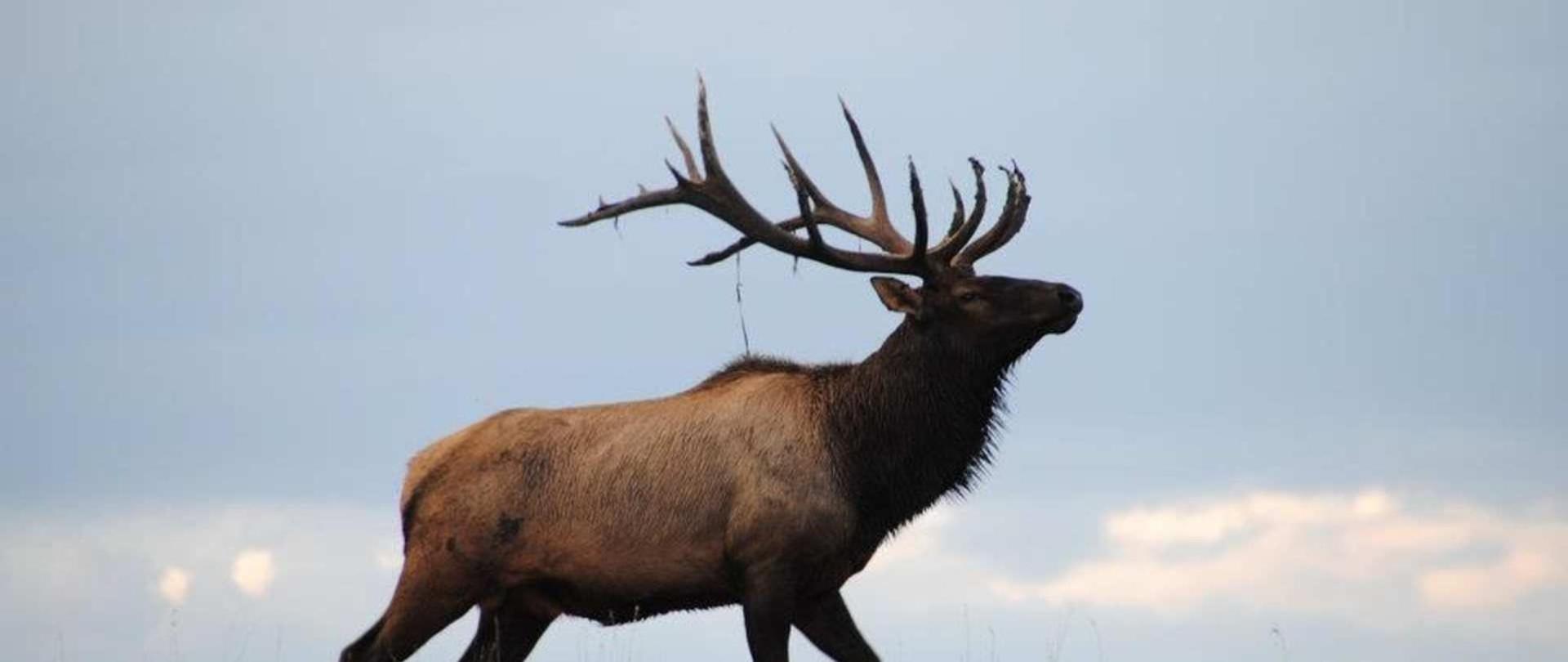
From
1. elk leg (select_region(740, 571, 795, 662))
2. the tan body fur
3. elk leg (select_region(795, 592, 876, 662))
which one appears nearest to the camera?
elk leg (select_region(740, 571, 795, 662))

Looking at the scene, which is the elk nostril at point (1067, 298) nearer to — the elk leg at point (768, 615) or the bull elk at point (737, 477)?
the bull elk at point (737, 477)

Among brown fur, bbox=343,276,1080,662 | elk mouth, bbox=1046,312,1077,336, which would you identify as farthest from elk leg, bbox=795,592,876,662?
elk mouth, bbox=1046,312,1077,336

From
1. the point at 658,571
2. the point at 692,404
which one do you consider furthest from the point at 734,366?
the point at 658,571

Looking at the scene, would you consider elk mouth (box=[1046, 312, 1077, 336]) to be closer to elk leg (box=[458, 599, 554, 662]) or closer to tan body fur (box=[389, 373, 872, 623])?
tan body fur (box=[389, 373, 872, 623])

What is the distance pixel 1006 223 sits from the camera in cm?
1453

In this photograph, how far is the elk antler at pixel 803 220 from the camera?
555 inches

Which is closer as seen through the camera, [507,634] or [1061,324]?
[507,634]

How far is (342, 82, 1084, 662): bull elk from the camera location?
13.1 metres

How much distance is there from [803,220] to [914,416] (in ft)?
4.19

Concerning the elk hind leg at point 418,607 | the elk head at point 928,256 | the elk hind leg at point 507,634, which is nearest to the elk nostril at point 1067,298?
the elk head at point 928,256

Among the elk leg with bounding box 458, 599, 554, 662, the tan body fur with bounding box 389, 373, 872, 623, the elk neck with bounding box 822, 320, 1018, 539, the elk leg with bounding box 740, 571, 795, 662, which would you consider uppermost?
the elk neck with bounding box 822, 320, 1018, 539

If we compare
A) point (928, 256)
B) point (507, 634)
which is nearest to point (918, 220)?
point (928, 256)

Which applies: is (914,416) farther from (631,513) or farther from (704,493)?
(631,513)

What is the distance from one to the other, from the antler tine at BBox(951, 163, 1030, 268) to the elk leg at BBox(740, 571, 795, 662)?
2.37 meters
